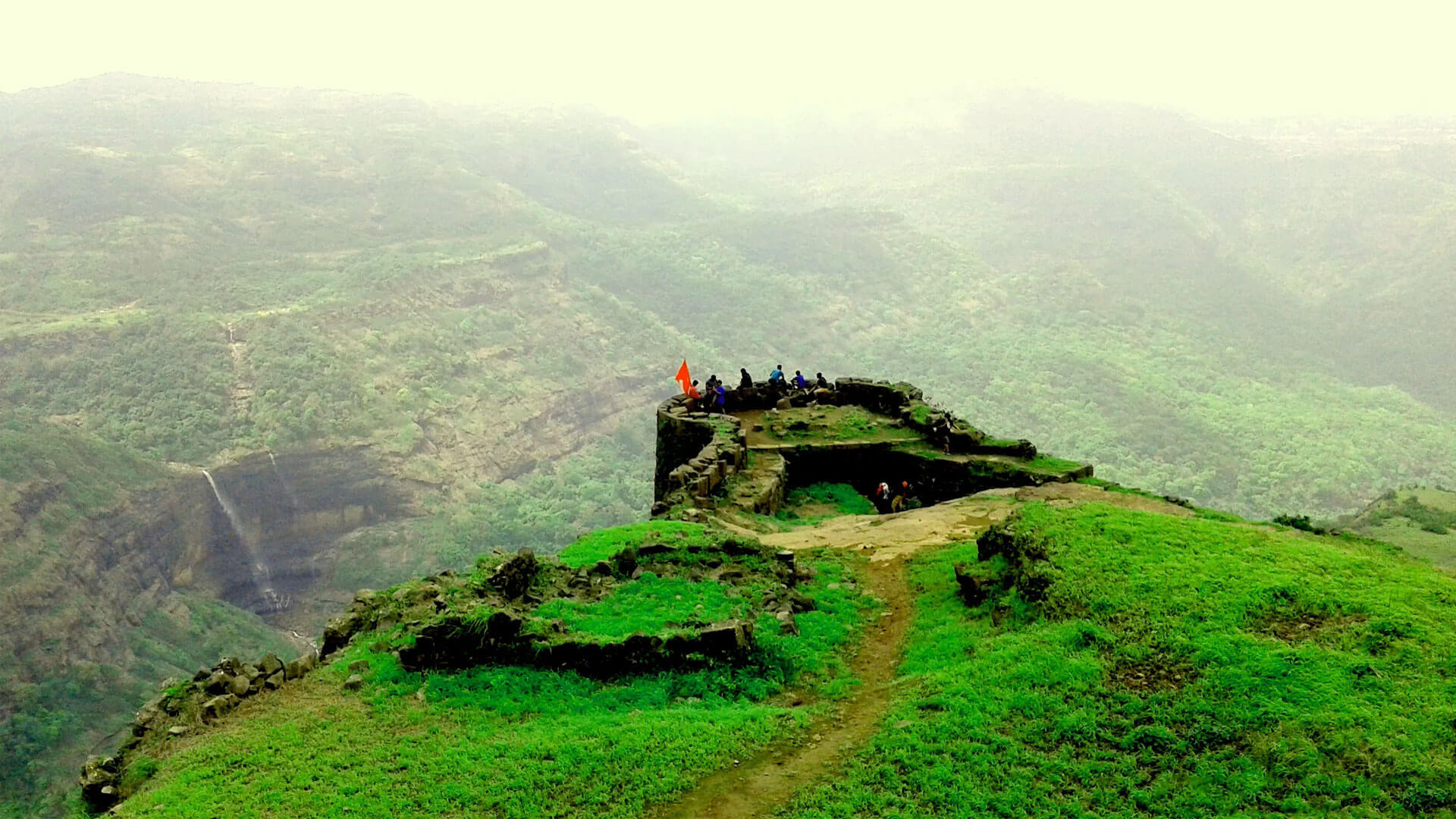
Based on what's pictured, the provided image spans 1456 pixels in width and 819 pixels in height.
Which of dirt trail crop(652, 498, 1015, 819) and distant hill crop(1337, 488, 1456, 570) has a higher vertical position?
dirt trail crop(652, 498, 1015, 819)

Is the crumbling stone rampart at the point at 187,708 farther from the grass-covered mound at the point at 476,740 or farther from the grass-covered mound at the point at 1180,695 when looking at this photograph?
the grass-covered mound at the point at 1180,695

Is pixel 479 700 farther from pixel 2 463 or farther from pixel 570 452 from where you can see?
pixel 570 452

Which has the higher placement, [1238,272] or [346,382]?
[1238,272]

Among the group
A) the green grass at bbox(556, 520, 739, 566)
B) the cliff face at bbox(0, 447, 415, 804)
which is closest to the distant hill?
the green grass at bbox(556, 520, 739, 566)

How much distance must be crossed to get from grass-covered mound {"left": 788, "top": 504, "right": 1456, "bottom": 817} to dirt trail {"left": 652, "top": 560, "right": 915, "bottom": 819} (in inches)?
15.8

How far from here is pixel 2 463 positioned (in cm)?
7331

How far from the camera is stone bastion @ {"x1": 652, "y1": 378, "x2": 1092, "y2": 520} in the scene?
30344mm

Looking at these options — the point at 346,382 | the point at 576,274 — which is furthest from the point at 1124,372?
the point at 346,382

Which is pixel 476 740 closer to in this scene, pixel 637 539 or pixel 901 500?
pixel 637 539

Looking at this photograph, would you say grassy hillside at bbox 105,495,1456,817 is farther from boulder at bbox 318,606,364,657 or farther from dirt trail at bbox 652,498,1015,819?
boulder at bbox 318,606,364,657

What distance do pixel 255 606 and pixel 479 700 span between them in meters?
84.4

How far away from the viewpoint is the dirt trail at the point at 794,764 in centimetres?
1202

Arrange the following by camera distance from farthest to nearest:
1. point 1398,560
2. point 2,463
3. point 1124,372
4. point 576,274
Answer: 1. point 576,274
2. point 1124,372
3. point 2,463
4. point 1398,560

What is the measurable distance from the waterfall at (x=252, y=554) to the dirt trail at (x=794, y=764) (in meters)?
86.4
